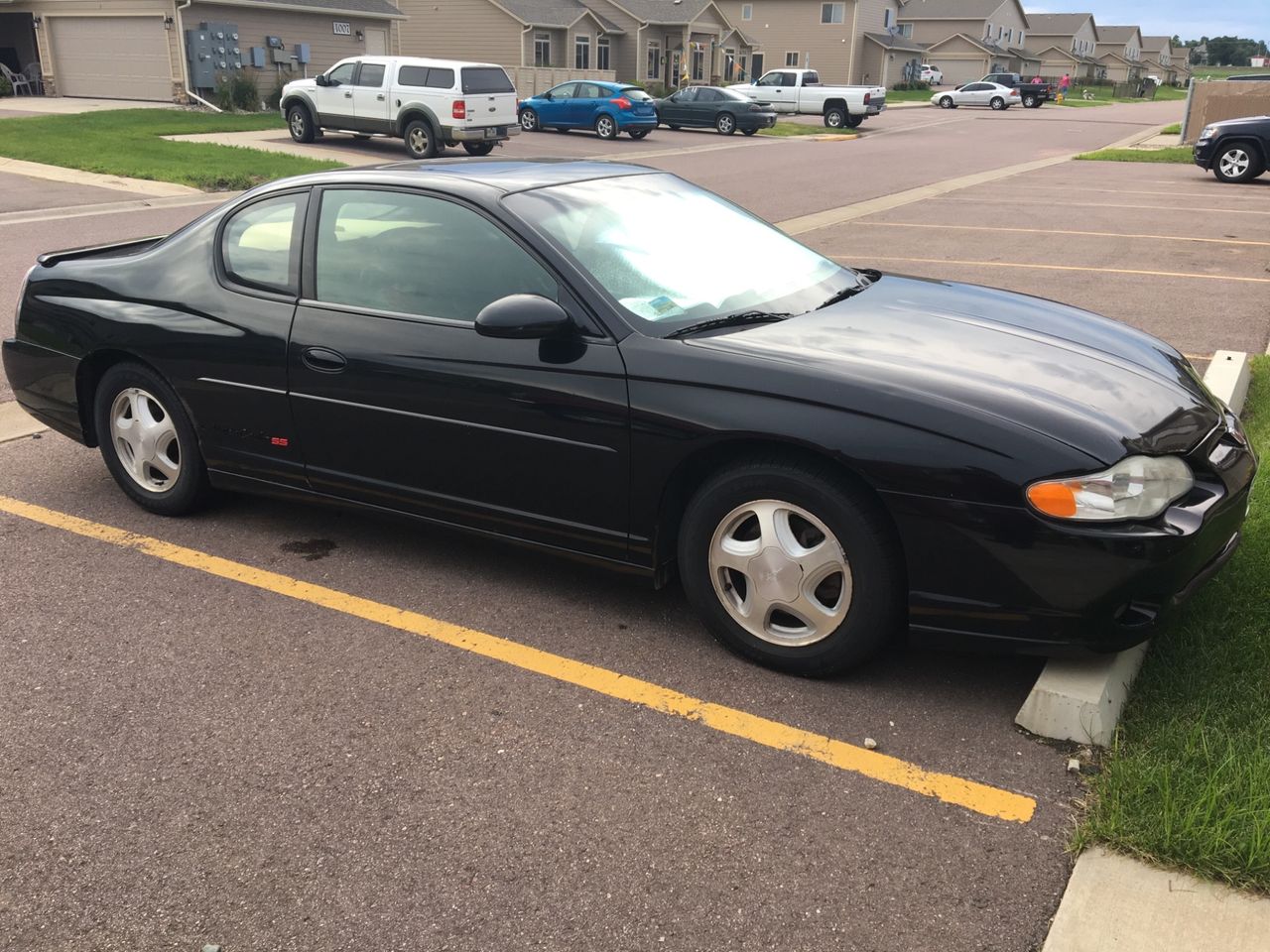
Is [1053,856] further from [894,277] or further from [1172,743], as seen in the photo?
[894,277]

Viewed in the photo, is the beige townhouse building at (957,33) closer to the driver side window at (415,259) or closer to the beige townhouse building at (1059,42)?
the beige townhouse building at (1059,42)

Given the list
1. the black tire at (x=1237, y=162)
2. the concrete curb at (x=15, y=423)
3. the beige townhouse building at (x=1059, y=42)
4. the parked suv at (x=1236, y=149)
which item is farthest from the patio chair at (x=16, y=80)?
the beige townhouse building at (x=1059, y=42)

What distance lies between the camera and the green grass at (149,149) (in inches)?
717

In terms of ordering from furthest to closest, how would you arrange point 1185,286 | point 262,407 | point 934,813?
1. point 1185,286
2. point 262,407
3. point 934,813

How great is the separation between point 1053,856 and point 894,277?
2722mm

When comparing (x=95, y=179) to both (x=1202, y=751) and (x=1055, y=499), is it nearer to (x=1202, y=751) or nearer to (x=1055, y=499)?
(x=1055, y=499)

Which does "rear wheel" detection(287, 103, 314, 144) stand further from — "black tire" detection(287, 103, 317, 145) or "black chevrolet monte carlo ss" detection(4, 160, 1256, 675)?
"black chevrolet monte carlo ss" detection(4, 160, 1256, 675)

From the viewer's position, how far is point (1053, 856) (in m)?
2.75

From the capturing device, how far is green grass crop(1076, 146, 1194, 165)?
81.3 ft

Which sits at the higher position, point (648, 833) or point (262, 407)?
point (262, 407)

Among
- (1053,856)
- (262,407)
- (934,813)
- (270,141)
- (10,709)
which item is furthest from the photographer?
(270,141)

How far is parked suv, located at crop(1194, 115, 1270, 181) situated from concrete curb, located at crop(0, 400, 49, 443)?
65.1ft

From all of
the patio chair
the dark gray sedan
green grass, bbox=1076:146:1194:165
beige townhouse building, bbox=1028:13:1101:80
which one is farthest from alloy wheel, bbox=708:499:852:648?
beige townhouse building, bbox=1028:13:1101:80

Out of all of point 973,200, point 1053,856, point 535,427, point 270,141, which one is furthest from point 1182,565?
point 270,141
